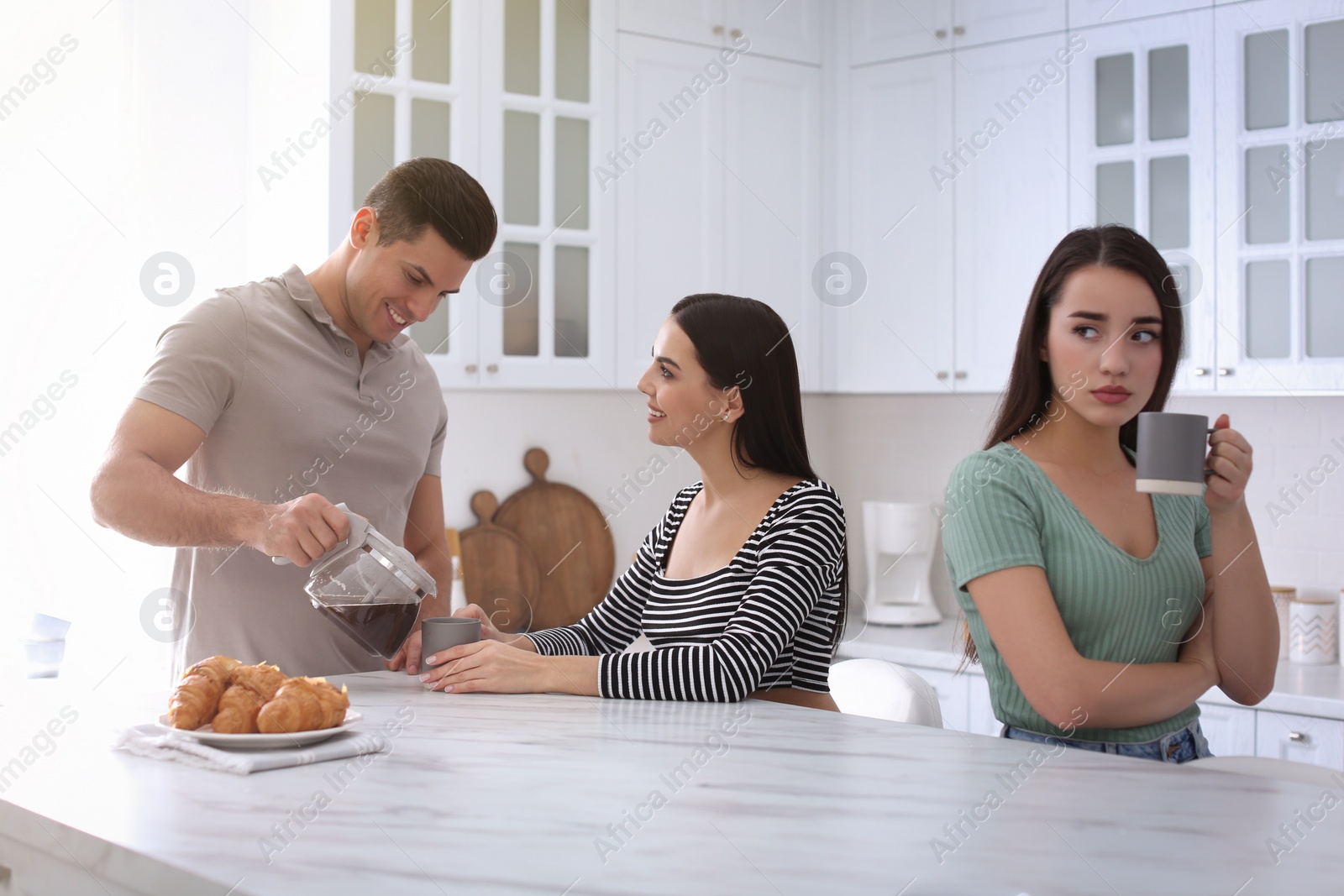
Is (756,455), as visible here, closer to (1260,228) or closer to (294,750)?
(294,750)

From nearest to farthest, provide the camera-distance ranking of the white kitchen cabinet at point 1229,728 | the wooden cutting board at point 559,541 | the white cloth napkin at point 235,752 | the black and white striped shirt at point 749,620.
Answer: the white cloth napkin at point 235,752
the black and white striped shirt at point 749,620
the white kitchen cabinet at point 1229,728
the wooden cutting board at point 559,541

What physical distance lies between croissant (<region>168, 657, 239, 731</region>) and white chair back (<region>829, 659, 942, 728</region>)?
0.96 metres

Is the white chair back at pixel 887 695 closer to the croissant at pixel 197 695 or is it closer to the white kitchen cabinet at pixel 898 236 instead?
the croissant at pixel 197 695

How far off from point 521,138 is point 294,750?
2.37m

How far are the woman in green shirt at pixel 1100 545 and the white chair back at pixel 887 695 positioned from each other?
10.6 inches

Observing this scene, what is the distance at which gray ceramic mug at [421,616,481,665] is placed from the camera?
5.37 feet

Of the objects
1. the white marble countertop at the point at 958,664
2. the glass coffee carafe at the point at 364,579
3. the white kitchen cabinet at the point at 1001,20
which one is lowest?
the white marble countertop at the point at 958,664

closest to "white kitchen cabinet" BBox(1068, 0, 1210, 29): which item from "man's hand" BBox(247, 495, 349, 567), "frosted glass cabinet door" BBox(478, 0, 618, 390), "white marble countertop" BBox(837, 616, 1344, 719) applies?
"frosted glass cabinet door" BBox(478, 0, 618, 390)

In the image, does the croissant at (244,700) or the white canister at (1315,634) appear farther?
the white canister at (1315,634)

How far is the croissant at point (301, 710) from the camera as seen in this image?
48.2 inches

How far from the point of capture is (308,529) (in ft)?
4.75

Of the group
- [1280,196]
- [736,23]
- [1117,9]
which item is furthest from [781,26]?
[1280,196]

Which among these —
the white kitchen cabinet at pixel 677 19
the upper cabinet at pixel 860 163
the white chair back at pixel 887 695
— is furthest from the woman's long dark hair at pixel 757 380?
the white kitchen cabinet at pixel 677 19

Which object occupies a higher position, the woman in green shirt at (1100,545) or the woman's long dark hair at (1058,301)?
the woman's long dark hair at (1058,301)
